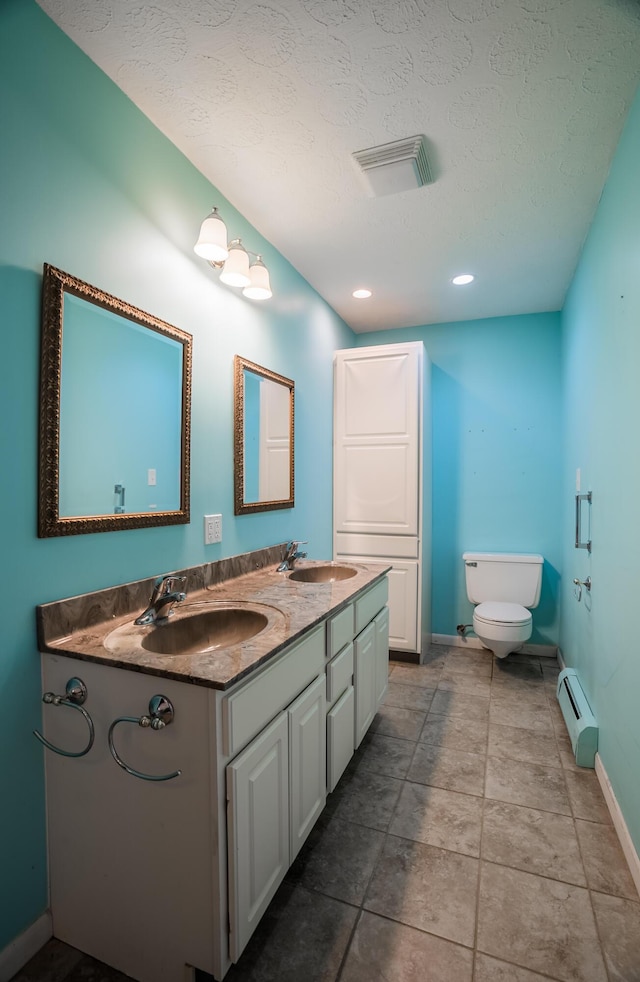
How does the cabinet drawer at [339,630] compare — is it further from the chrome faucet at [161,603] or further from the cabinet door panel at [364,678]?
the chrome faucet at [161,603]

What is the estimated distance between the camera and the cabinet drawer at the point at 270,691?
3.38 feet

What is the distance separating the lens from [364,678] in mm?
2002

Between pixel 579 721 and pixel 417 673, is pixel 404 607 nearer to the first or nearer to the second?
pixel 417 673

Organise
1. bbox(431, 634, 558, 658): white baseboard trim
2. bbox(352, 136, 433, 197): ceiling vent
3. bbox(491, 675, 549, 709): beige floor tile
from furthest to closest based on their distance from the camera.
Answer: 1. bbox(431, 634, 558, 658): white baseboard trim
2. bbox(491, 675, 549, 709): beige floor tile
3. bbox(352, 136, 433, 197): ceiling vent

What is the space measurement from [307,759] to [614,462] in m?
1.54

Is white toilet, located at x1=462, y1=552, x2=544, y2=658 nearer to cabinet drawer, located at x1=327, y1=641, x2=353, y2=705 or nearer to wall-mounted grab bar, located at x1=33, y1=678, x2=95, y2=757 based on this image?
cabinet drawer, located at x1=327, y1=641, x2=353, y2=705

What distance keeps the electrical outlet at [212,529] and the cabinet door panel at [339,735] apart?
31.4 inches

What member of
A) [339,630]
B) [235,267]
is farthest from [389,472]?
[235,267]

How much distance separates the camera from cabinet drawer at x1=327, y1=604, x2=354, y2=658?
162 cm

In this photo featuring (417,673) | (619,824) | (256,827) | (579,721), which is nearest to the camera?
(256,827)

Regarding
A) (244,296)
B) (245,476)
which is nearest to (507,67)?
(244,296)

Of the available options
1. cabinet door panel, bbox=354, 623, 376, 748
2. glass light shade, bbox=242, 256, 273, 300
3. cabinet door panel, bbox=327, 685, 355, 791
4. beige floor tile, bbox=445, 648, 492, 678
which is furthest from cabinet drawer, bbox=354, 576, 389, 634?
glass light shade, bbox=242, 256, 273, 300

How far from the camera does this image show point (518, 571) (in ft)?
10.6

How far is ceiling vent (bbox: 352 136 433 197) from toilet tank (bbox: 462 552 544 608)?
2.40 metres
